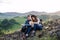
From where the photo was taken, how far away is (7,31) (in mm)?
3240

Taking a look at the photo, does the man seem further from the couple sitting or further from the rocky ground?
the rocky ground

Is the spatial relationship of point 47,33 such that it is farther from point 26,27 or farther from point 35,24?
point 26,27

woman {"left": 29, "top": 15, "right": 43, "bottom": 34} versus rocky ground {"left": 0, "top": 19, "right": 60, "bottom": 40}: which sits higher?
woman {"left": 29, "top": 15, "right": 43, "bottom": 34}

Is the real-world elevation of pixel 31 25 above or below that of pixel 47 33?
above

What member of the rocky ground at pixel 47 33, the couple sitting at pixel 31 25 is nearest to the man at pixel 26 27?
the couple sitting at pixel 31 25

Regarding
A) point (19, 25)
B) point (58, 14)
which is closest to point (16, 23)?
point (19, 25)

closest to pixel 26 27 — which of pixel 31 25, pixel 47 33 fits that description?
pixel 31 25

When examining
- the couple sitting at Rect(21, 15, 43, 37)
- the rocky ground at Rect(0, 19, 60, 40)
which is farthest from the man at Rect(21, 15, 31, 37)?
the rocky ground at Rect(0, 19, 60, 40)

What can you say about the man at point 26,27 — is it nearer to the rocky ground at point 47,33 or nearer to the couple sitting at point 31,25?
the couple sitting at point 31,25

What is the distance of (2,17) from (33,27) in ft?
2.33

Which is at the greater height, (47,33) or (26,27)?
(26,27)

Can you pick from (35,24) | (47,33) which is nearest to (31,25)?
(35,24)

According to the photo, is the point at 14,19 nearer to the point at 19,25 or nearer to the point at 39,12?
the point at 19,25

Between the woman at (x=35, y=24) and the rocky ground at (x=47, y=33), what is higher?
the woman at (x=35, y=24)
